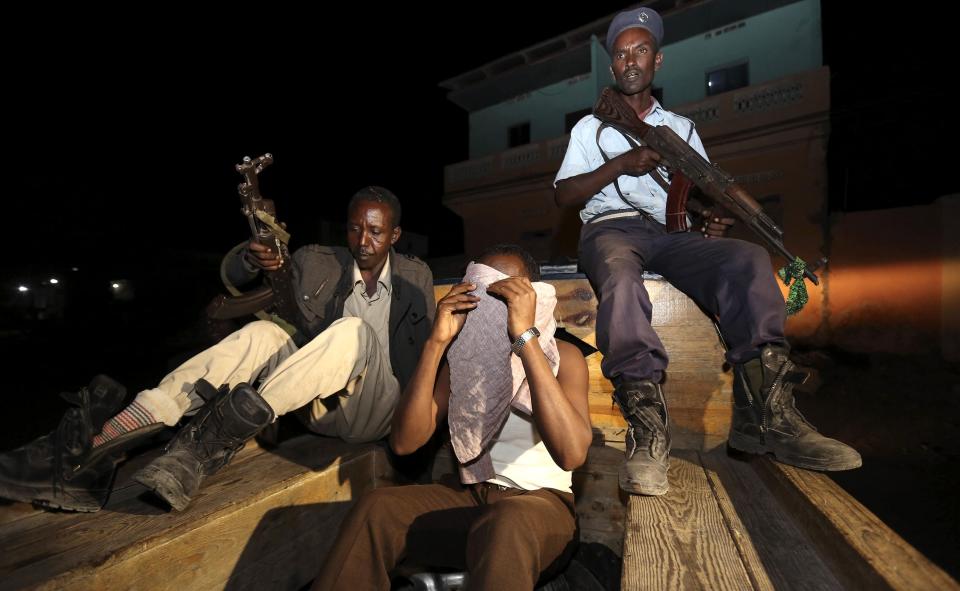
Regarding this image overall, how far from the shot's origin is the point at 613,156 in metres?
2.58

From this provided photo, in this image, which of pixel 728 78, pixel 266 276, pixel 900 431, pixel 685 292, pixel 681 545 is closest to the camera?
pixel 681 545

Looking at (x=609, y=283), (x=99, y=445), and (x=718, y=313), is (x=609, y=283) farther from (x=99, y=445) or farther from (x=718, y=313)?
(x=99, y=445)

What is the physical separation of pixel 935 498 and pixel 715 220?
4.74 metres

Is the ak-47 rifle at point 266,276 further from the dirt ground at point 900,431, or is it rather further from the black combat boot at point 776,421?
the dirt ground at point 900,431

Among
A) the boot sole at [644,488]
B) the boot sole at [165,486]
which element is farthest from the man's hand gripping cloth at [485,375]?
the boot sole at [165,486]

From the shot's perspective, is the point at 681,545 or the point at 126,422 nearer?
the point at 681,545

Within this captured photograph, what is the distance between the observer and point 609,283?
1968 millimetres

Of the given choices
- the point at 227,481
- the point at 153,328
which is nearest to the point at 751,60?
the point at 227,481

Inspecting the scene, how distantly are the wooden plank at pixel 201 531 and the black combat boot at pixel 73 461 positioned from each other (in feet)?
0.24

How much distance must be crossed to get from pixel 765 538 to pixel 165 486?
2041 millimetres

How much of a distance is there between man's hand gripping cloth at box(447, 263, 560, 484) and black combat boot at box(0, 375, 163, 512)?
4.35 ft

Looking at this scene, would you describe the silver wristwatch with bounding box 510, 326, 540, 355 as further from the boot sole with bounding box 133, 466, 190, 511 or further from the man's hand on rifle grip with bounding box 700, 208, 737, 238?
the man's hand on rifle grip with bounding box 700, 208, 737, 238

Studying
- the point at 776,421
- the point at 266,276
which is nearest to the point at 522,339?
the point at 776,421

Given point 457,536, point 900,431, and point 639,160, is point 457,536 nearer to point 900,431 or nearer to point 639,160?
point 639,160
